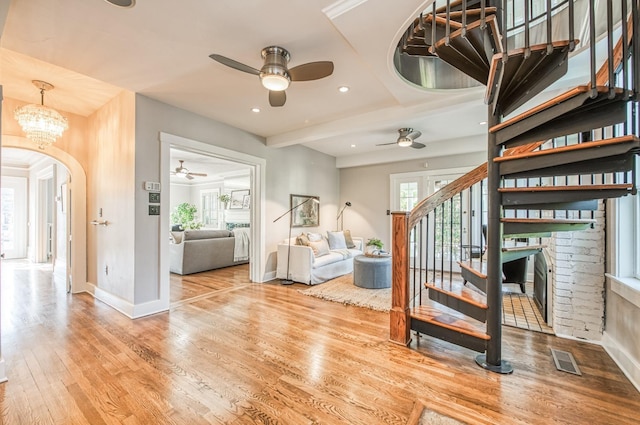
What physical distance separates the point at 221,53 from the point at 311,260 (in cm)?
330

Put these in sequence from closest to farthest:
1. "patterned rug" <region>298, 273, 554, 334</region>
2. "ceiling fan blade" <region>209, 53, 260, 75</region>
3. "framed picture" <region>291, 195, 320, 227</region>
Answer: "ceiling fan blade" <region>209, 53, 260, 75</region>, "patterned rug" <region>298, 273, 554, 334</region>, "framed picture" <region>291, 195, 320, 227</region>

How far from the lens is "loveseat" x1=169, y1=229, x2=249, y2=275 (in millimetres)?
5375

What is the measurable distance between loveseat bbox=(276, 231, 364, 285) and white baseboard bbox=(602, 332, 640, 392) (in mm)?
3521

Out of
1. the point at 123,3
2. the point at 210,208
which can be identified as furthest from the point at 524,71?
the point at 210,208

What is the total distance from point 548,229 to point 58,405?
3.76 metres

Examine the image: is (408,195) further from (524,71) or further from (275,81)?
(275,81)

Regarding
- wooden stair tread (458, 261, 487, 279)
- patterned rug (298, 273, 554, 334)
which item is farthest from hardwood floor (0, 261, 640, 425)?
wooden stair tread (458, 261, 487, 279)

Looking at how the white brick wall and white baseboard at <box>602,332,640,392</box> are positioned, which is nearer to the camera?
white baseboard at <box>602,332,640,392</box>

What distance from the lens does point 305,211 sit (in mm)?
5969

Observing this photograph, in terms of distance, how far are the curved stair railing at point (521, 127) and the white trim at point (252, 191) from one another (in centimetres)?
284

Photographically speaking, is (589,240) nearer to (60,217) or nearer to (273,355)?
(273,355)

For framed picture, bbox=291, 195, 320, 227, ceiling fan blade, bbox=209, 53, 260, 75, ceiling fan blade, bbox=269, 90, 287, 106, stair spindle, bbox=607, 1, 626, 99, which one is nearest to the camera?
stair spindle, bbox=607, 1, 626, 99

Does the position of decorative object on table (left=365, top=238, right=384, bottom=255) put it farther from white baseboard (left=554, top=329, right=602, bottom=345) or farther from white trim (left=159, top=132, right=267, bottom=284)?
white baseboard (left=554, top=329, right=602, bottom=345)

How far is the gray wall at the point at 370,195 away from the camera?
6.41 metres
